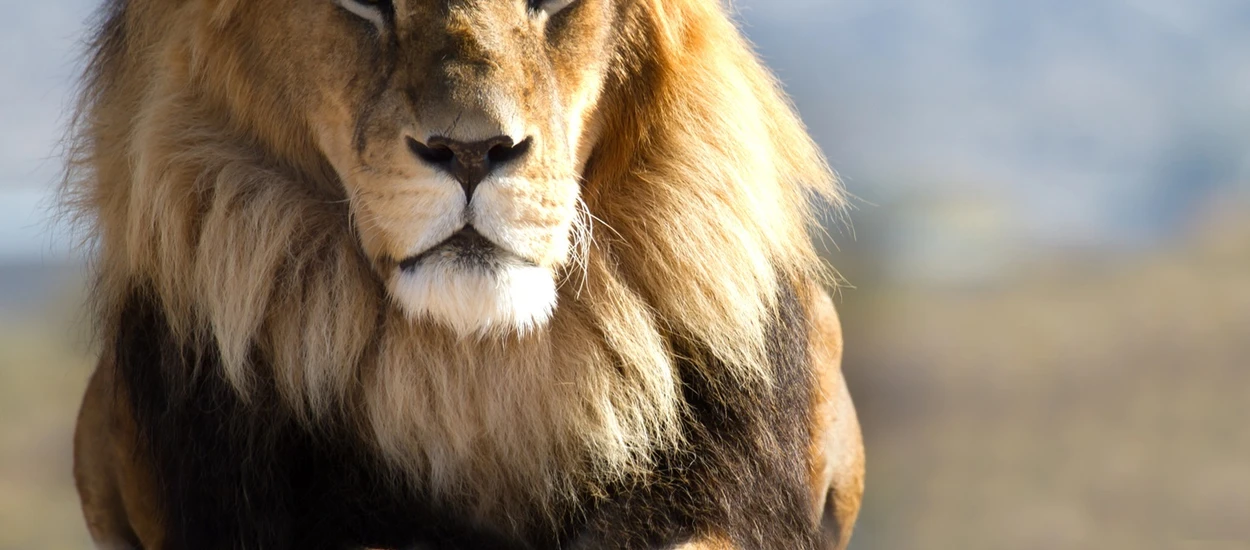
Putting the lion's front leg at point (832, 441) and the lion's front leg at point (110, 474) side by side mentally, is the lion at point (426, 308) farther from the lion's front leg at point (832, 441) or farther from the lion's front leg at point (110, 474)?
the lion's front leg at point (832, 441)

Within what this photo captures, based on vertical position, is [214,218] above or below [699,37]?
below

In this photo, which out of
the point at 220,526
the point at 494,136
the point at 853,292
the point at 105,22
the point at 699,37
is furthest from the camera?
the point at 853,292

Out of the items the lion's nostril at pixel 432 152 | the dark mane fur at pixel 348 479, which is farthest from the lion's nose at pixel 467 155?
the dark mane fur at pixel 348 479

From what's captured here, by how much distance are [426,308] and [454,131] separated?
0.86 feet

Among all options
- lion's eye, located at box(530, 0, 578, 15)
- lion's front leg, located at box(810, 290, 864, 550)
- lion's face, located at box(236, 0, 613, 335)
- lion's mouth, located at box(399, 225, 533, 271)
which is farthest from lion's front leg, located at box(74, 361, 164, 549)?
lion's front leg, located at box(810, 290, 864, 550)

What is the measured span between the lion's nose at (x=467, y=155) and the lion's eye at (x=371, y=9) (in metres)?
0.23

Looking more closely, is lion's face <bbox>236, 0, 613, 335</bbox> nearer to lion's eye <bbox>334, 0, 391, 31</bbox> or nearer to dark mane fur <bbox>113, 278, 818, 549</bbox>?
lion's eye <bbox>334, 0, 391, 31</bbox>

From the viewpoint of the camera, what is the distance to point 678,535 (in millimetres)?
1873

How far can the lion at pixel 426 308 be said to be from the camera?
69.9 inches

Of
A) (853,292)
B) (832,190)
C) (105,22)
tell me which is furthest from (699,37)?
(853,292)

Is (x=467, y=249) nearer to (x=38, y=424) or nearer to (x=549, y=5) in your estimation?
(x=549, y=5)

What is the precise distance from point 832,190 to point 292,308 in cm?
97

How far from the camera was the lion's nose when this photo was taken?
153 centimetres

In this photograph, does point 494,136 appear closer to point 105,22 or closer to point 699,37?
point 699,37
